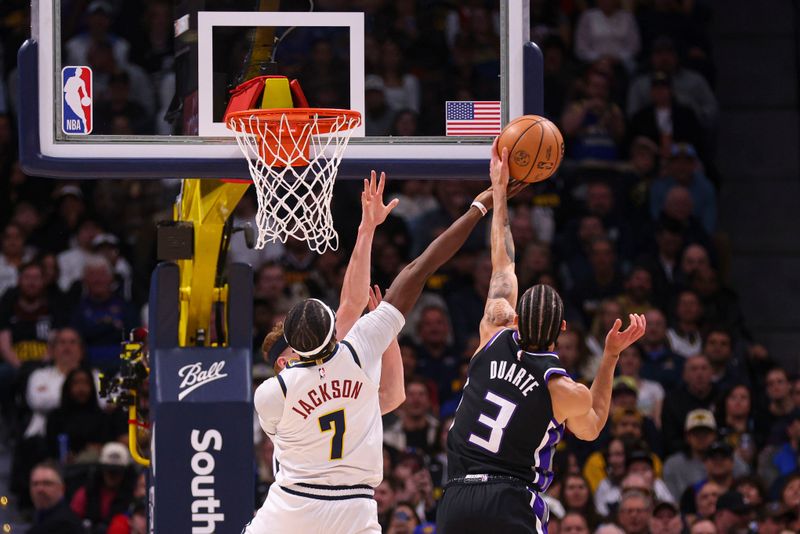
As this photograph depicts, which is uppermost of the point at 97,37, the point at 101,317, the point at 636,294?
the point at 97,37

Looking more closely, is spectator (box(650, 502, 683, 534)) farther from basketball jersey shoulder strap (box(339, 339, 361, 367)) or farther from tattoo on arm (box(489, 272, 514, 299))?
basketball jersey shoulder strap (box(339, 339, 361, 367))

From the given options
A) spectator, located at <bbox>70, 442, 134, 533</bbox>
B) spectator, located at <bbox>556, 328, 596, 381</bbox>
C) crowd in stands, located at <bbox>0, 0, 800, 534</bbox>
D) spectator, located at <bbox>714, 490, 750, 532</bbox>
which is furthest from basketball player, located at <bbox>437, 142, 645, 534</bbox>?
spectator, located at <bbox>556, 328, 596, 381</bbox>

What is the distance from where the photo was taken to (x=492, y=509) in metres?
7.39

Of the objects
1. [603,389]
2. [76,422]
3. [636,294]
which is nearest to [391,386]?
[603,389]

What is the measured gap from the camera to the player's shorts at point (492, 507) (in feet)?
24.2

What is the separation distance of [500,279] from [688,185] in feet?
26.4

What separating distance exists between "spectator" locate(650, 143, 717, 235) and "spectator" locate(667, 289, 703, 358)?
4.22 feet

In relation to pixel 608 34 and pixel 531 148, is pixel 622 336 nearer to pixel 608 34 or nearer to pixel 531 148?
pixel 531 148

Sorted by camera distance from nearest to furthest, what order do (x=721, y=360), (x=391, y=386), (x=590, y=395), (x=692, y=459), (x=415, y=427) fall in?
1. (x=590, y=395)
2. (x=391, y=386)
3. (x=415, y=427)
4. (x=692, y=459)
5. (x=721, y=360)

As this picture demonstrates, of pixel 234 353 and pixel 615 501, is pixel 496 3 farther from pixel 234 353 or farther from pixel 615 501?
pixel 615 501

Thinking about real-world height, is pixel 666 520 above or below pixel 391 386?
below

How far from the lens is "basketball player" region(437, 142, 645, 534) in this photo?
7375mm

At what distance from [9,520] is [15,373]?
47.6 inches

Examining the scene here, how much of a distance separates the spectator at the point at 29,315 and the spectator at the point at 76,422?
778 mm
